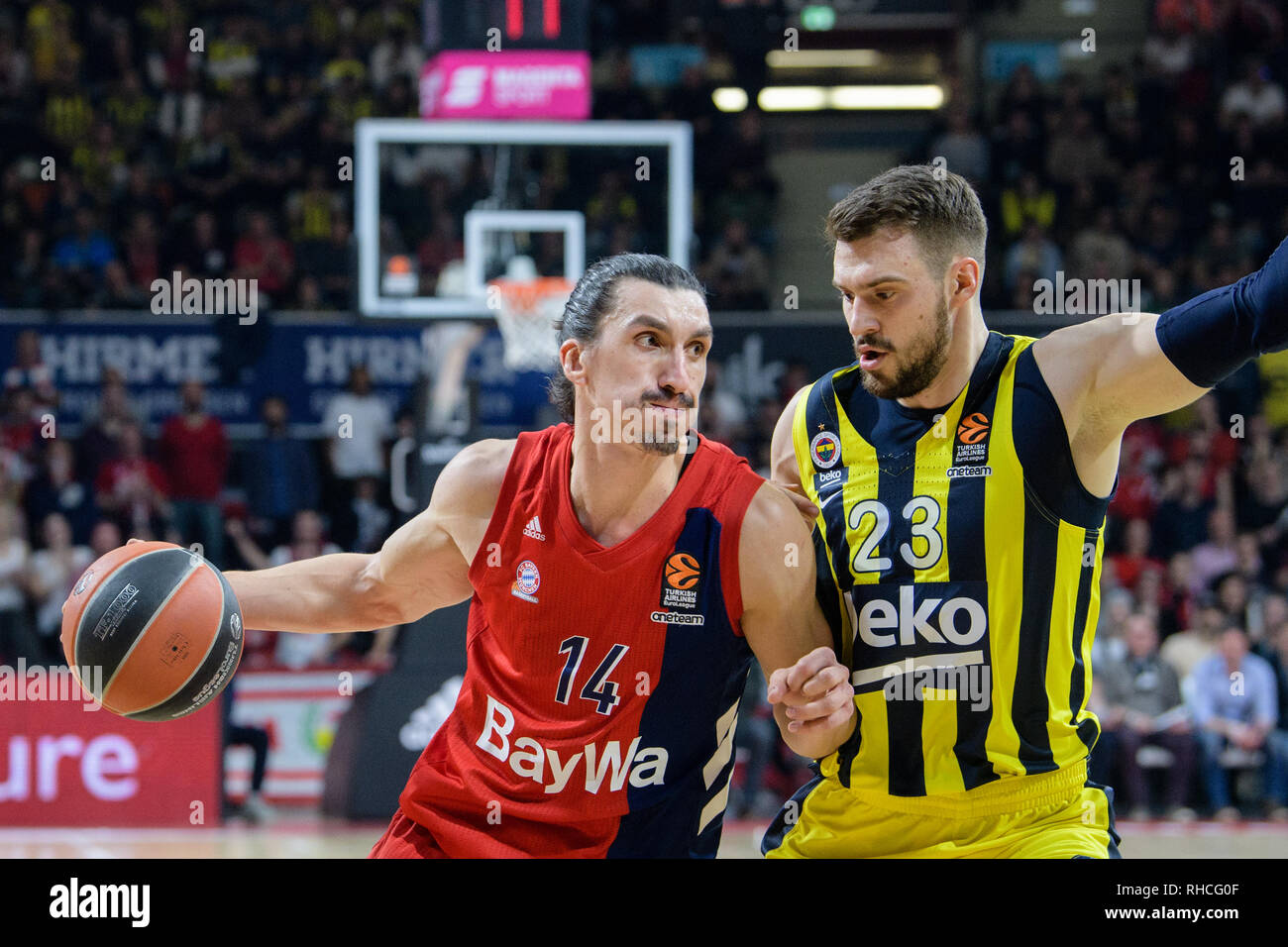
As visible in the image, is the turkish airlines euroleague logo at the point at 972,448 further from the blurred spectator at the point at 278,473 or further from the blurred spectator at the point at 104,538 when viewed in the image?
the blurred spectator at the point at 278,473

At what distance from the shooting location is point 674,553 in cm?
367

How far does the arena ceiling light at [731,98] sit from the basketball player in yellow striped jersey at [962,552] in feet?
41.9

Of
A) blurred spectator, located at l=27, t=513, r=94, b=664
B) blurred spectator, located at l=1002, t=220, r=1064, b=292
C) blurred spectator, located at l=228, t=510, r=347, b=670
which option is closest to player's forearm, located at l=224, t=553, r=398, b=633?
blurred spectator, located at l=228, t=510, r=347, b=670

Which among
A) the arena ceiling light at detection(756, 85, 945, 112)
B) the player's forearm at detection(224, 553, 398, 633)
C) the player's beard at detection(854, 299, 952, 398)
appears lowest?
the player's forearm at detection(224, 553, 398, 633)

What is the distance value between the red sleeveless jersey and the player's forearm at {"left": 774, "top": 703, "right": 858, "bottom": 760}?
208mm

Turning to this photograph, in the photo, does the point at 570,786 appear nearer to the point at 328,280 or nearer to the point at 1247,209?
the point at 328,280

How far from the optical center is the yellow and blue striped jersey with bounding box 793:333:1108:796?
11.7ft

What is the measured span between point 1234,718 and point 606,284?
7.78 metres

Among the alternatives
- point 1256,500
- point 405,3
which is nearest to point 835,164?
point 405,3

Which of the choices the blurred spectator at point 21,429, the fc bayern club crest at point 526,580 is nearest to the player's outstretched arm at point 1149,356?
the fc bayern club crest at point 526,580

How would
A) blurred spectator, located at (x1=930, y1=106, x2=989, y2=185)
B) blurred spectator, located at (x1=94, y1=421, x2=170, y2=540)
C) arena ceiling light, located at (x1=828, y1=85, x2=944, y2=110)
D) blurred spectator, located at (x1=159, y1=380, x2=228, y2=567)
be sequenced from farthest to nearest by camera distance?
arena ceiling light, located at (x1=828, y1=85, x2=944, y2=110), blurred spectator, located at (x1=930, y1=106, x2=989, y2=185), blurred spectator, located at (x1=159, y1=380, x2=228, y2=567), blurred spectator, located at (x1=94, y1=421, x2=170, y2=540)

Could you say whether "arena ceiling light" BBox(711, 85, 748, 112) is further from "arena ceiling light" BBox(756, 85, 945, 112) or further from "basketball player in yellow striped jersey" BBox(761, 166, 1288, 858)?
"basketball player in yellow striped jersey" BBox(761, 166, 1288, 858)

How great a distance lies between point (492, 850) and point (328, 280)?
36.2ft

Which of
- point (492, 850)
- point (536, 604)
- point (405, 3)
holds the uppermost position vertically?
point (405, 3)
